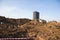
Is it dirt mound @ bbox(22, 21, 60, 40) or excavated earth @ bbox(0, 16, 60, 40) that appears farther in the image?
excavated earth @ bbox(0, 16, 60, 40)

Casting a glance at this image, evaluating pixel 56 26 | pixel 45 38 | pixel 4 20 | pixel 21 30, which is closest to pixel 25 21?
pixel 4 20

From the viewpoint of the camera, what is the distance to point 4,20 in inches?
853

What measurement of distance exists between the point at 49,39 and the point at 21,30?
5473 millimetres

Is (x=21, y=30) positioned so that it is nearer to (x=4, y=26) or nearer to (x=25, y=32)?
(x=25, y=32)

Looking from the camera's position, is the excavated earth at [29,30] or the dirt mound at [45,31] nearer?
the dirt mound at [45,31]

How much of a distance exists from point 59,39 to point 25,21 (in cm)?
1000

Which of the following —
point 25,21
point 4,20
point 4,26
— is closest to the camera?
point 4,26

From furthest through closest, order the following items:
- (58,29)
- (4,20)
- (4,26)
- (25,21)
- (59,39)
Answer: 1. (25,21)
2. (4,20)
3. (4,26)
4. (58,29)
5. (59,39)

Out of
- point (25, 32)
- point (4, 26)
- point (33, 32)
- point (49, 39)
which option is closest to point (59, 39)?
point (49, 39)

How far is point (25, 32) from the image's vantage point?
18.8m

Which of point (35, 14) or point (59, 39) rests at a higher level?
point (35, 14)

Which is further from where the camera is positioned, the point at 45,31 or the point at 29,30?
the point at 29,30

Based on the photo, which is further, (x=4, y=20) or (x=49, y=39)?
(x=4, y=20)

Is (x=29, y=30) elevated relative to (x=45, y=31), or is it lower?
lower
